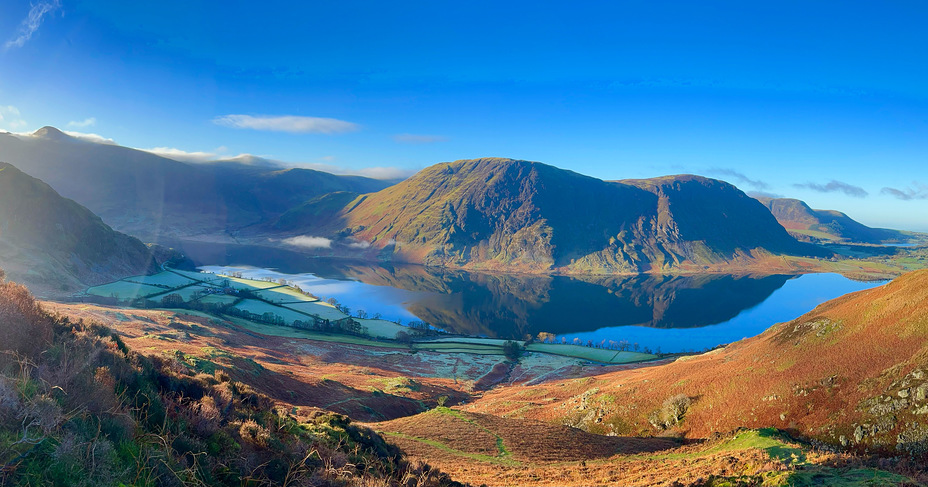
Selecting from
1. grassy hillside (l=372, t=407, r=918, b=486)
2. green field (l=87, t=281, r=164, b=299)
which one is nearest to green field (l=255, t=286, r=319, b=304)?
green field (l=87, t=281, r=164, b=299)

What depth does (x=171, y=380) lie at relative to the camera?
499 inches

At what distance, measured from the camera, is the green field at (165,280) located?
151125 millimetres

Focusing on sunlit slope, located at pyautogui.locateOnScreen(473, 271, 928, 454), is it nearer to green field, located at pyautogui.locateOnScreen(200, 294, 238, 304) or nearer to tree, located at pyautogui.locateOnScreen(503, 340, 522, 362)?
tree, located at pyautogui.locateOnScreen(503, 340, 522, 362)

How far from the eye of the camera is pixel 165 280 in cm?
16112

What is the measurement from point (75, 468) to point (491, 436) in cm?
2377

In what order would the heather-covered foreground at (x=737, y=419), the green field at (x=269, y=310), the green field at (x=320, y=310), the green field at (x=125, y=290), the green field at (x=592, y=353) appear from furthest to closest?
the green field at (x=320, y=310) < the green field at (x=269, y=310) < the green field at (x=125, y=290) < the green field at (x=592, y=353) < the heather-covered foreground at (x=737, y=419)

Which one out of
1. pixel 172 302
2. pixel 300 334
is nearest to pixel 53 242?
pixel 172 302

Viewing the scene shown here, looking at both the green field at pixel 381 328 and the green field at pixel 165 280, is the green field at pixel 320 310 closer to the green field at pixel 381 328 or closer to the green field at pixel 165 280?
the green field at pixel 381 328

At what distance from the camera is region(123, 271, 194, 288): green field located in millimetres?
151125

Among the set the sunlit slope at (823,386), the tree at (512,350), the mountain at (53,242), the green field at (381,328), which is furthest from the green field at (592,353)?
the mountain at (53,242)

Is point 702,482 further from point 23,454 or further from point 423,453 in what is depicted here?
point 23,454

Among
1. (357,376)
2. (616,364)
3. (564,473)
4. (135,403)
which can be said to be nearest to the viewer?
(135,403)

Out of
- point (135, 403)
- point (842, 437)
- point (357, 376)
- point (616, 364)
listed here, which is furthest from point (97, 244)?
point (842, 437)

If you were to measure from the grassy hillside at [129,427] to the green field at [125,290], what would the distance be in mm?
136530
